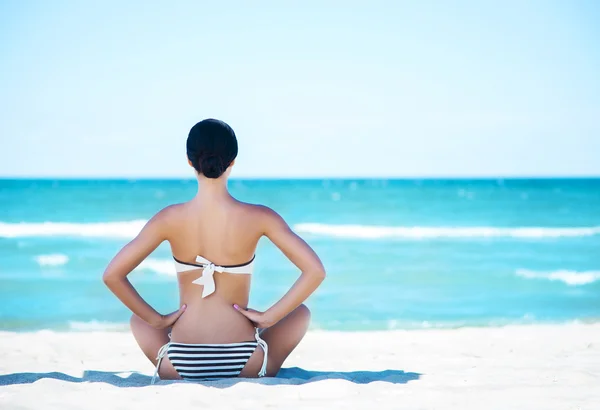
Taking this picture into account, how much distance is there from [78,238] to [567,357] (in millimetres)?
Result: 16451

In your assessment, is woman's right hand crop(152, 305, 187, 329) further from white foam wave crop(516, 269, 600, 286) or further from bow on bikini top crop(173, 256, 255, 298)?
white foam wave crop(516, 269, 600, 286)

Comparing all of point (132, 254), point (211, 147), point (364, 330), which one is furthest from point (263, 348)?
point (364, 330)

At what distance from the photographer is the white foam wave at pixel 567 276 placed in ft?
37.3

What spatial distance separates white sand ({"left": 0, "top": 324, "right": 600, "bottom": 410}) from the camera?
3375 millimetres

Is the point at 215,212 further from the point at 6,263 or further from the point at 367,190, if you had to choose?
the point at 367,190

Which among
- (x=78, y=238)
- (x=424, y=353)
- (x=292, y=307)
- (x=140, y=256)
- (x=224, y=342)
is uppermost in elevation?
(x=140, y=256)

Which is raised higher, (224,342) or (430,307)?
(224,342)

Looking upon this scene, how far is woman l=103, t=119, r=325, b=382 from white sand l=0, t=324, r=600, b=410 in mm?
171

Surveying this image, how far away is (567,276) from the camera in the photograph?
39.6 ft

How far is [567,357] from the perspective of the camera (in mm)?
5074

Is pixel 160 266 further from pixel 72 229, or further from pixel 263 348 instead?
pixel 72 229

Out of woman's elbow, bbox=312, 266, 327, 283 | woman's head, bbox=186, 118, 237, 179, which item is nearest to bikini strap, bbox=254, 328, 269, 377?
woman's elbow, bbox=312, 266, 327, 283

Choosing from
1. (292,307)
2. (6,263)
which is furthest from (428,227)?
(292,307)

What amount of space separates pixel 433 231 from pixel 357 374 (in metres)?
18.6
